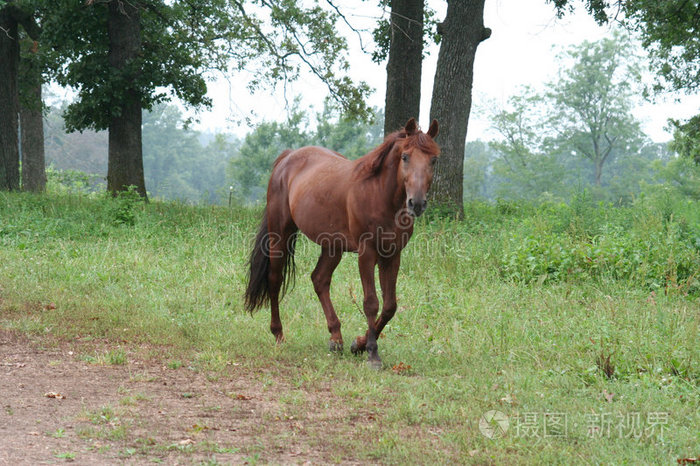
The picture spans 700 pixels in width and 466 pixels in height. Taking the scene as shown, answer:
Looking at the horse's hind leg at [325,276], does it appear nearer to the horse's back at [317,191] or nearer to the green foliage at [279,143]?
the horse's back at [317,191]

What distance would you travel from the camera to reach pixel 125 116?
1655 cm

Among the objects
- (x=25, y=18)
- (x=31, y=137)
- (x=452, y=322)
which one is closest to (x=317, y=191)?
(x=452, y=322)

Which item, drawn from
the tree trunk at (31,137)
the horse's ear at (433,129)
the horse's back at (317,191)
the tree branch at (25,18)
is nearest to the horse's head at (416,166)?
the horse's ear at (433,129)

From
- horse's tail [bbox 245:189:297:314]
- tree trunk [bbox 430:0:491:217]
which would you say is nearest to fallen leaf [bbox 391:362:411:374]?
horse's tail [bbox 245:189:297:314]

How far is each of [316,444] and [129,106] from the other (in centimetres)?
1432

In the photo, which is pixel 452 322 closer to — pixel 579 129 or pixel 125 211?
pixel 125 211

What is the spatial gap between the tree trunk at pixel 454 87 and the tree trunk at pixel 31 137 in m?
12.7

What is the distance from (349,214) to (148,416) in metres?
2.72

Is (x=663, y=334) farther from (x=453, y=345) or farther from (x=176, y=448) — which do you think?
(x=176, y=448)

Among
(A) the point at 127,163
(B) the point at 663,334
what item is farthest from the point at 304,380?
(A) the point at 127,163

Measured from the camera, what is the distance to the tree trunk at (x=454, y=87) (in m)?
13.8

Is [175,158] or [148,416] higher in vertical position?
[175,158]

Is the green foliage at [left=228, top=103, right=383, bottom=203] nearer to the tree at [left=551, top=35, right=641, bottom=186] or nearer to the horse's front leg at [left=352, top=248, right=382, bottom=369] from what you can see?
the tree at [left=551, top=35, right=641, bottom=186]

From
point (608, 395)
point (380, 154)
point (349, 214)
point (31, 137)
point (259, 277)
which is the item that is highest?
point (31, 137)
